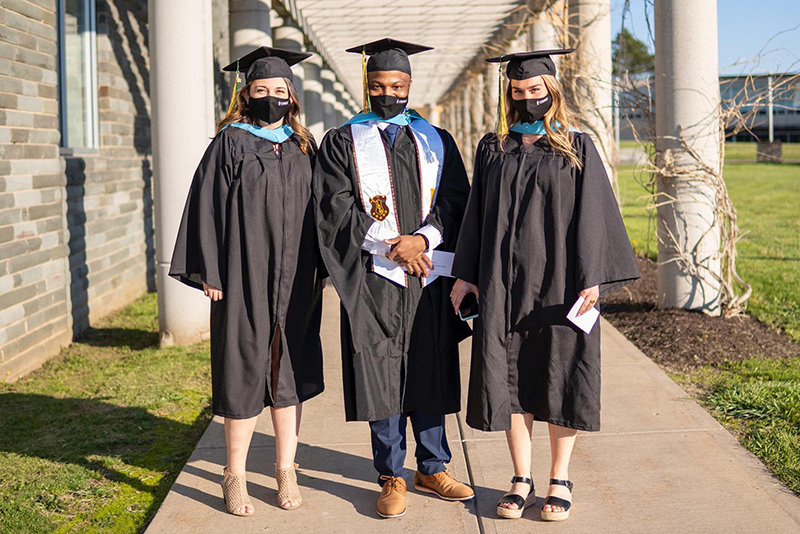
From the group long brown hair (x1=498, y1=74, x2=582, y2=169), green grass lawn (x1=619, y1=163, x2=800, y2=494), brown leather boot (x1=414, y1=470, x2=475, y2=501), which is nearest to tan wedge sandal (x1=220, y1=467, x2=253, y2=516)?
brown leather boot (x1=414, y1=470, x2=475, y2=501)

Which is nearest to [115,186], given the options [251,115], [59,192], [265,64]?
[59,192]

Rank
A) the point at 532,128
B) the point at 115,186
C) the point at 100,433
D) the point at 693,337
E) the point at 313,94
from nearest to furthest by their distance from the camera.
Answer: the point at 532,128 < the point at 100,433 < the point at 693,337 < the point at 115,186 < the point at 313,94

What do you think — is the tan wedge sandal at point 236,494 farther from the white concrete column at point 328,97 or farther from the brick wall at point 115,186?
the white concrete column at point 328,97

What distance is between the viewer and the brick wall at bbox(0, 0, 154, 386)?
5.86m

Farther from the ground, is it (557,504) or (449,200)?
(449,200)

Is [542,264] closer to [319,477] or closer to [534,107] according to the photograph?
[534,107]

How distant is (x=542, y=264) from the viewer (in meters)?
3.38

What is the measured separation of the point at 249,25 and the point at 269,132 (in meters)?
6.00

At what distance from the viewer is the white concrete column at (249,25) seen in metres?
9.16

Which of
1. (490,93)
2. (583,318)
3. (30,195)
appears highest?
(490,93)

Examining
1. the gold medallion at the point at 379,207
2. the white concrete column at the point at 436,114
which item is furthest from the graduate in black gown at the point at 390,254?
the white concrete column at the point at 436,114

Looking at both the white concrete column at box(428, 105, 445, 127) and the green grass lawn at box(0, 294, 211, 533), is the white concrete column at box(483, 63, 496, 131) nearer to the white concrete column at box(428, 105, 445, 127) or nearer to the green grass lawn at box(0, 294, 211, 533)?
the green grass lawn at box(0, 294, 211, 533)

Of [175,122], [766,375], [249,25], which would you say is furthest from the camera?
[249,25]

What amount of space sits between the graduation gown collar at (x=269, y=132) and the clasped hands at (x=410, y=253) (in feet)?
1.97
